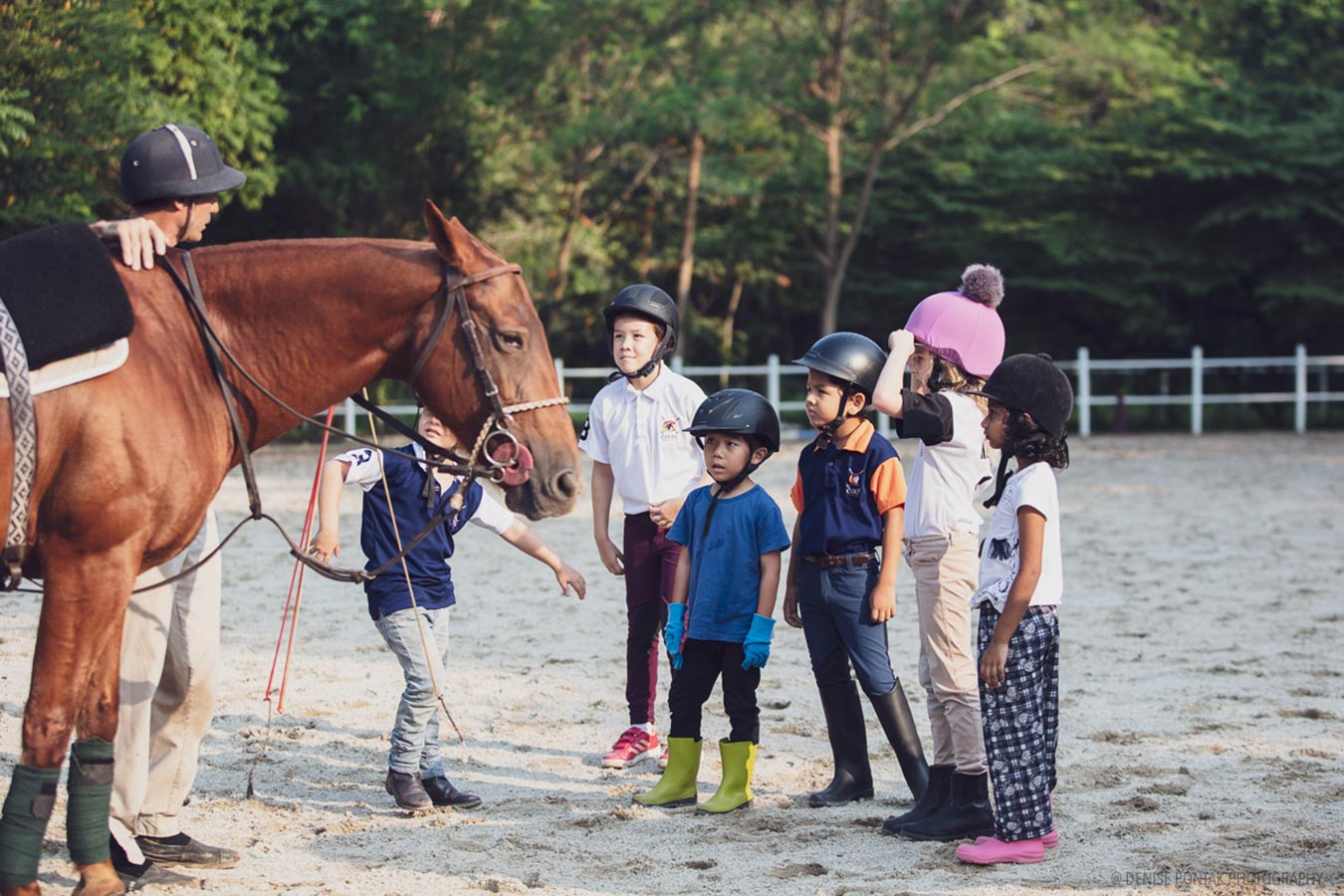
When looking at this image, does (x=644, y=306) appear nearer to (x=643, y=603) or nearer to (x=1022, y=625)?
(x=643, y=603)

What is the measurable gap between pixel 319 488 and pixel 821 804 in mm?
2080

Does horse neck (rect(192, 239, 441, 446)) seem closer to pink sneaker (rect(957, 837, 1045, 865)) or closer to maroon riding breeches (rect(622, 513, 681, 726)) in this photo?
maroon riding breeches (rect(622, 513, 681, 726))

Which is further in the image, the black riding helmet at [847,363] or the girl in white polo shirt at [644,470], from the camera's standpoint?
the girl in white polo shirt at [644,470]

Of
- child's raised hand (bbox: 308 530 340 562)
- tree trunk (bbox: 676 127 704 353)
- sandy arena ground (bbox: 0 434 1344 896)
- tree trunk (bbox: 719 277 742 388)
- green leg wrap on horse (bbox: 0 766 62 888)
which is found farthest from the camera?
tree trunk (bbox: 719 277 742 388)

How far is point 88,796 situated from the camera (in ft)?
11.9

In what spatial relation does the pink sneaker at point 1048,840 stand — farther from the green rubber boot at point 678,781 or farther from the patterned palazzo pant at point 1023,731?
the green rubber boot at point 678,781

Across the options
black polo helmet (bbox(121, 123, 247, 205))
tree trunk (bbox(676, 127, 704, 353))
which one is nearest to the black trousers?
black polo helmet (bbox(121, 123, 247, 205))

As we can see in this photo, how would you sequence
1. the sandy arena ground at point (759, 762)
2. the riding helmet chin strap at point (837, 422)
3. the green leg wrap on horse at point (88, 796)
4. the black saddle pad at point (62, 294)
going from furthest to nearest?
the riding helmet chin strap at point (837, 422), the sandy arena ground at point (759, 762), the green leg wrap on horse at point (88, 796), the black saddle pad at point (62, 294)

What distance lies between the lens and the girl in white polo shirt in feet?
17.6

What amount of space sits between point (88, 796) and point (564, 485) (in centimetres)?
150

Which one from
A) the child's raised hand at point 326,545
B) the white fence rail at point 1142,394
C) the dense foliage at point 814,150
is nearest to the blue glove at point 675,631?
the child's raised hand at point 326,545

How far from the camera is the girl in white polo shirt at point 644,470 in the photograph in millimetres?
5359

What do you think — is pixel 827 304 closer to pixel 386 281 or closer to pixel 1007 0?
pixel 1007 0

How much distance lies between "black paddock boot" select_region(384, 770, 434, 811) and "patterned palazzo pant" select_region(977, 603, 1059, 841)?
1.92 m
